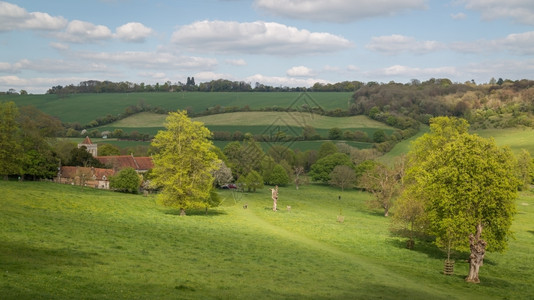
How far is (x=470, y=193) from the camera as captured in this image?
3834 centimetres

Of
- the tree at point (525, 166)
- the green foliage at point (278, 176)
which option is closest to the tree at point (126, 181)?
the green foliage at point (278, 176)

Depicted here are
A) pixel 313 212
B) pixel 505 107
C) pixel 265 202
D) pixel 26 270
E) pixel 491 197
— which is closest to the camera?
pixel 26 270

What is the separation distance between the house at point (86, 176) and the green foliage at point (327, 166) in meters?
53.4

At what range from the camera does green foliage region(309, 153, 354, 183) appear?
11762 centimetres

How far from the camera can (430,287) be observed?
103 ft

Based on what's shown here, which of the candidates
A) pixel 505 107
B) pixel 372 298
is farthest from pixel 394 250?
pixel 505 107

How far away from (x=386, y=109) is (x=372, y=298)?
6048 inches

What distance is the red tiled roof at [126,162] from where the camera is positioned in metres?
103

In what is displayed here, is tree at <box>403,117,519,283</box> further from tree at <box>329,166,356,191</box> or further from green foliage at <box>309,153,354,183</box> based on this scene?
green foliage at <box>309,153,354,183</box>

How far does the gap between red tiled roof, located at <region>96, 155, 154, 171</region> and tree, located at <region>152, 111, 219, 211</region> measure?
50.4 m

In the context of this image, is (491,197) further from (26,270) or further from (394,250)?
(26,270)

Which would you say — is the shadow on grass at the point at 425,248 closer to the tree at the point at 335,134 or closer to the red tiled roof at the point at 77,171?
the red tiled roof at the point at 77,171

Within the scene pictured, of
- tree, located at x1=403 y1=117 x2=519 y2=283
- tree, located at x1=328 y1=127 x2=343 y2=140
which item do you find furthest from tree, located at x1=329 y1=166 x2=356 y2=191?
tree, located at x1=403 y1=117 x2=519 y2=283

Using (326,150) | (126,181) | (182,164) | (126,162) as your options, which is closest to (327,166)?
(326,150)
